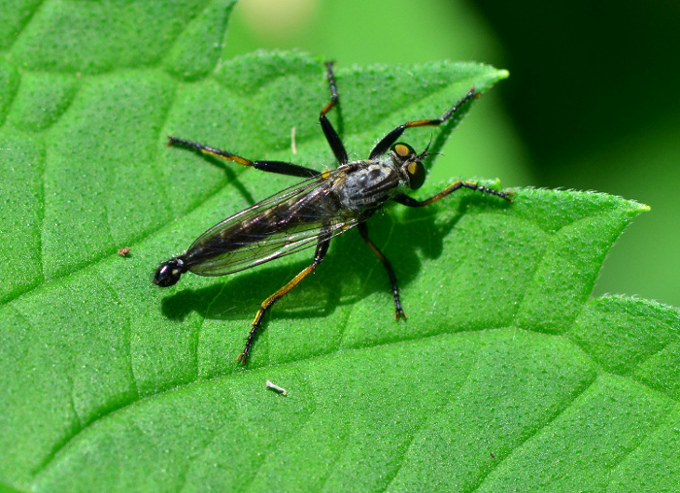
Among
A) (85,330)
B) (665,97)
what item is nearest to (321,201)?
(85,330)

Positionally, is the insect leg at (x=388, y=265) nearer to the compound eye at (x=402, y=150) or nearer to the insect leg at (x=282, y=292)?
the insect leg at (x=282, y=292)

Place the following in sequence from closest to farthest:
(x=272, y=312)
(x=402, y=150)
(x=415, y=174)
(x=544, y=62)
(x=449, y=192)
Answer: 1. (x=272, y=312)
2. (x=449, y=192)
3. (x=415, y=174)
4. (x=402, y=150)
5. (x=544, y=62)

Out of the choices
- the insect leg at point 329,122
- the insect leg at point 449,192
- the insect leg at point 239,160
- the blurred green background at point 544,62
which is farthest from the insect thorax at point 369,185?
the blurred green background at point 544,62

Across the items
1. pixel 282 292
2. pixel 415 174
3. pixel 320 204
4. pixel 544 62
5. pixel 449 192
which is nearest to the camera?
pixel 282 292

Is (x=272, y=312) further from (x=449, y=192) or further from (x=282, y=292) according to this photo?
(x=449, y=192)

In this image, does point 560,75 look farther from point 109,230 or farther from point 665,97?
point 109,230

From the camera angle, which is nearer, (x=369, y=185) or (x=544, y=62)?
(x=369, y=185)

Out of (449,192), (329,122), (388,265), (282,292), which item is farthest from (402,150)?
(282,292)

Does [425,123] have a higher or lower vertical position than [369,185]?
higher
